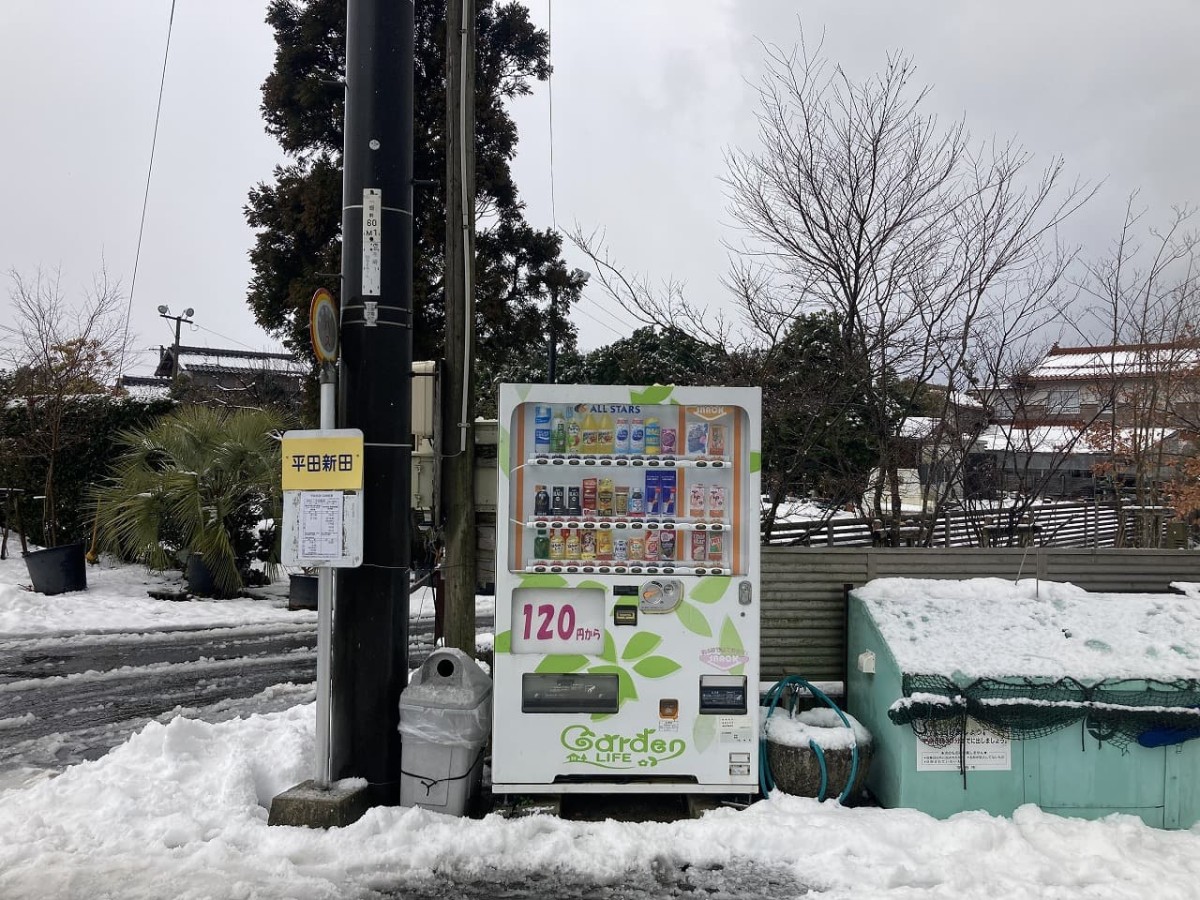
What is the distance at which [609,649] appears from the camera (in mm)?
4812

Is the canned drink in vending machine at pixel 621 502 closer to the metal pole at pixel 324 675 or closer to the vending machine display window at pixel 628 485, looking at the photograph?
the vending machine display window at pixel 628 485

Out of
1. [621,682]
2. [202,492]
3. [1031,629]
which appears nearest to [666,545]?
Answer: [621,682]

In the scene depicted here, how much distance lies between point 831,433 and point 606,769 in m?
5.36

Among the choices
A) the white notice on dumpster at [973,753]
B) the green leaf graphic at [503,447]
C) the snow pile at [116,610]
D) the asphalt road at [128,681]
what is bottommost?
the asphalt road at [128,681]

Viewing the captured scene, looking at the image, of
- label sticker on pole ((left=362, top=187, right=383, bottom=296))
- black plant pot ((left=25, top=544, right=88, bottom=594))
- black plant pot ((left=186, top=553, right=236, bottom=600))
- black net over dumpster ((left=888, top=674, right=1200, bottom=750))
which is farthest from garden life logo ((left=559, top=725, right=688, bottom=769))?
black plant pot ((left=25, top=544, right=88, bottom=594))

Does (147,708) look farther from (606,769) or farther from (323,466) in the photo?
(606,769)

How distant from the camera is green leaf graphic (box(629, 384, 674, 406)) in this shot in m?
4.83

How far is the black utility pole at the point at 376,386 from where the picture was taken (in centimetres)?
479

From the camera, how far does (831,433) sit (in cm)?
909

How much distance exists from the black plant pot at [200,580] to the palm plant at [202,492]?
73 mm

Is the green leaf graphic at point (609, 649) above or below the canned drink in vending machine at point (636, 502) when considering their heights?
below

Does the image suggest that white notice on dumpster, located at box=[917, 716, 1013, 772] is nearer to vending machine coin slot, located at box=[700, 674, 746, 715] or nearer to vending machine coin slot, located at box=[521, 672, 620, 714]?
vending machine coin slot, located at box=[700, 674, 746, 715]

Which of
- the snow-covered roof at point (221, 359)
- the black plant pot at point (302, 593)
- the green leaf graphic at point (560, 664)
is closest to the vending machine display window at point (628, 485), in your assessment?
the green leaf graphic at point (560, 664)

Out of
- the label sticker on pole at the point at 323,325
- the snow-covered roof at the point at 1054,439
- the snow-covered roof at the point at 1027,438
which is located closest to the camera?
the label sticker on pole at the point at 323,325
